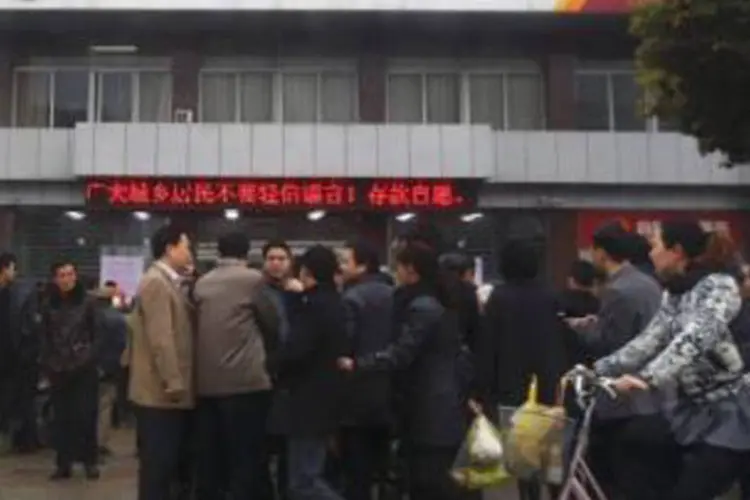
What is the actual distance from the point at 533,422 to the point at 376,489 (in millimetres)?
3151

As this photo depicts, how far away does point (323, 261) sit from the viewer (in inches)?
239

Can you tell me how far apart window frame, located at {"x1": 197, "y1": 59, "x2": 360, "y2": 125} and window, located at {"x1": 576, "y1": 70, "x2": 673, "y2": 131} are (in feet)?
15.7

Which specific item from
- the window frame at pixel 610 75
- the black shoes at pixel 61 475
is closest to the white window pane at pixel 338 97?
the window frame at pixel 610 75

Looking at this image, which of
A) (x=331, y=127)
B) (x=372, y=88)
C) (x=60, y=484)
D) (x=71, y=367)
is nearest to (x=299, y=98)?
(x=372, y=88)

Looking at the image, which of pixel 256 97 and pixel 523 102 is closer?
pixel 256 97

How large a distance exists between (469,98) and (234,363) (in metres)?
17.4

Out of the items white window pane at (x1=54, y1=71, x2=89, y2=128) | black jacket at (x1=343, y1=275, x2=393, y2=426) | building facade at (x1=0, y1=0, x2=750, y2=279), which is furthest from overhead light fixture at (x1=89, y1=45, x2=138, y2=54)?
black jacket at (x1=343, y1=275, x2=393, y2=426)

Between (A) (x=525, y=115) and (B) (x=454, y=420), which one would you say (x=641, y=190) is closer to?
(A) (x=525, y=115)

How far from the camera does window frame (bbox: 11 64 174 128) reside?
22406 millimetres

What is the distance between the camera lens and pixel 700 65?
13.5m

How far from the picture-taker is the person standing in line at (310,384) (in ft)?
19.4

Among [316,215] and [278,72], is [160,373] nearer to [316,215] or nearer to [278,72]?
[316,215]

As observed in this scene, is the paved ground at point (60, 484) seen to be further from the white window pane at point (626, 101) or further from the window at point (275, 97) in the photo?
the white window pane at point (626, 101)

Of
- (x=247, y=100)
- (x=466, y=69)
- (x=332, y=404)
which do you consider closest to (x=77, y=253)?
(x=247, y=100)
